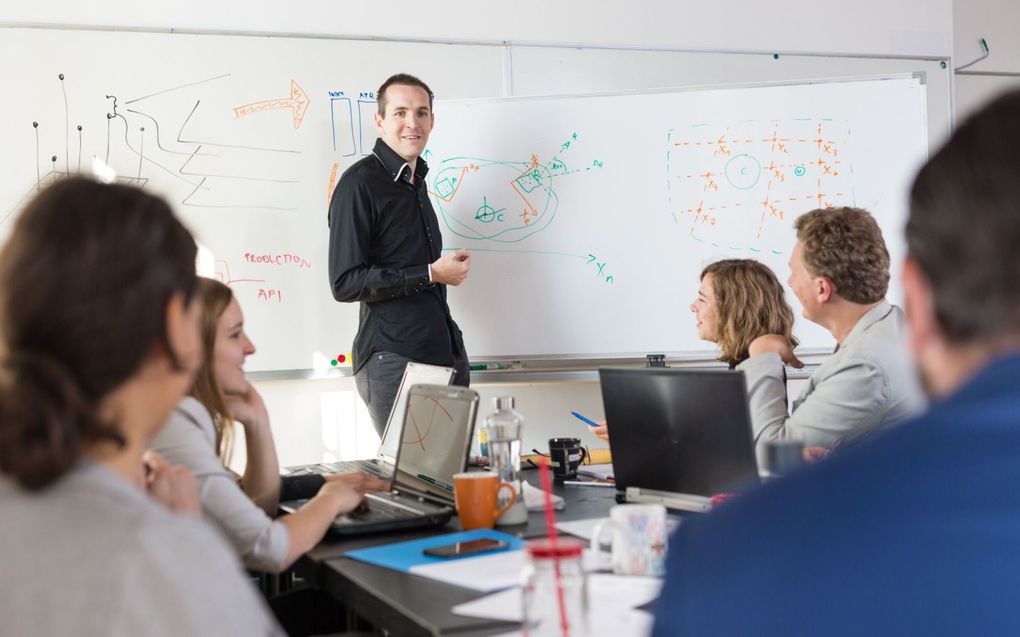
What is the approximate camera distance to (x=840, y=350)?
96.9 inches

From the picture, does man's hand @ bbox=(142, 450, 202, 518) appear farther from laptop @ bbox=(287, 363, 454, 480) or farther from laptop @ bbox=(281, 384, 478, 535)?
laptop @ bbox=(287, 363, 454, 480)

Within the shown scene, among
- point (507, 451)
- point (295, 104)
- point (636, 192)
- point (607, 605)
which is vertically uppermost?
point (295, 104)

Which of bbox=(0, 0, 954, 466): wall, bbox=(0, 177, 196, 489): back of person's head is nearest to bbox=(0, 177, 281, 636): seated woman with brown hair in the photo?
bbox=(0, 177, 196, 489): back of person's head

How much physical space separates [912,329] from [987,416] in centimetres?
12

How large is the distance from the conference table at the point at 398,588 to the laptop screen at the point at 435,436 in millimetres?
132

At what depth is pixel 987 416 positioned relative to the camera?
0.57m

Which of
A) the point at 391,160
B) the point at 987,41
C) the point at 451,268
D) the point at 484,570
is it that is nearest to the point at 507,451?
the point at 484,570

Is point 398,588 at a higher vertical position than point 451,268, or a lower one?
lower

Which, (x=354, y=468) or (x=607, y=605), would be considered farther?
(x=354, y=468)

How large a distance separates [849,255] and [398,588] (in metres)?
1.50

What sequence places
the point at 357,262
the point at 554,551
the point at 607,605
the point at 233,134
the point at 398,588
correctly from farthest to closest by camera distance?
the point at 233,134 < the point at 357,262 < the point at 398,588 < the point at 607,605 < the point at 554,551

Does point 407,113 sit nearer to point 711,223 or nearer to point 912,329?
point 711,223

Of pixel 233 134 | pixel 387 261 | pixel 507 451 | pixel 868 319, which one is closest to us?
pixel 507 451

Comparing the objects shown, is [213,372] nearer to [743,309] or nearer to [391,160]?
[743,309]
